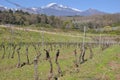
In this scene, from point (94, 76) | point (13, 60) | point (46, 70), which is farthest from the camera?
point (13, 60)

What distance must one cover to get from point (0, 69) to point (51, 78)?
12898mm

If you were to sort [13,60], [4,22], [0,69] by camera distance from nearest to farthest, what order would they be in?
[0,69] < [13,60] < [4,22]

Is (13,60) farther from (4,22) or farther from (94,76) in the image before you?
(4,22)

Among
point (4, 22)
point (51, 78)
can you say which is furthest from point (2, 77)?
A: point (4, 22)

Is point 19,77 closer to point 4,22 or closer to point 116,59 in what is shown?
point 116,59

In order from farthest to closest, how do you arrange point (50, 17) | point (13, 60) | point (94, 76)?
1. point (50, 17)
2. point (13, 60)
3. point (94, 76)

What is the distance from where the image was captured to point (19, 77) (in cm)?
3186

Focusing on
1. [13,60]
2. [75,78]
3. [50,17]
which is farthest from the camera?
[50,17]

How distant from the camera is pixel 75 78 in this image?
23422 millimetres

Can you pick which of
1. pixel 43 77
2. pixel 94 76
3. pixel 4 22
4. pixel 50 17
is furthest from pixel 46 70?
pixel 50 17

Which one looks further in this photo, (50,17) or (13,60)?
(50,17)

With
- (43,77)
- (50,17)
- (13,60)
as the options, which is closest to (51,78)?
(43,77)

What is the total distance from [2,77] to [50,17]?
15329 centimetres

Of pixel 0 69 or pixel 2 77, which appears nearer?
pixel 2 77
